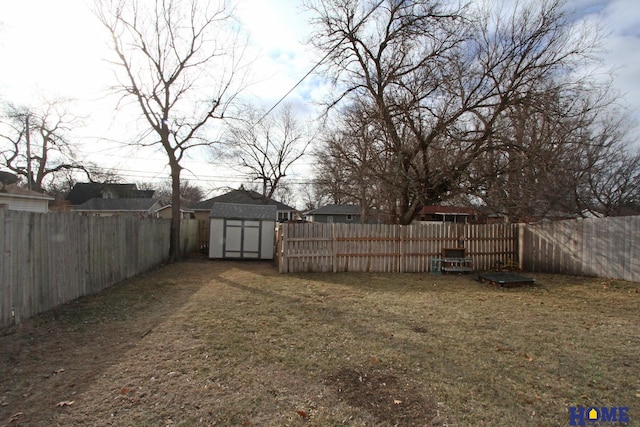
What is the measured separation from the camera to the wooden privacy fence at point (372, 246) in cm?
1026

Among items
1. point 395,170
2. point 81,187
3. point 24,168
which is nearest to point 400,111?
point 395,170

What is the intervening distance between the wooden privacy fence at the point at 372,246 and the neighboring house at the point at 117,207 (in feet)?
85.4

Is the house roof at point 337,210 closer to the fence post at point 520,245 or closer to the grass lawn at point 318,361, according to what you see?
the fence post at point 520,245

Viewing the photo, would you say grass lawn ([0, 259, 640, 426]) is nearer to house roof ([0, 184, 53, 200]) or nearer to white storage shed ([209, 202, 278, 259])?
white storage shed ([209, 202, 278, 259])

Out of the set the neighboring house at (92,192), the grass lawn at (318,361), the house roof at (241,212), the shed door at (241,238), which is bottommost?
the grass lawn at (318,361)

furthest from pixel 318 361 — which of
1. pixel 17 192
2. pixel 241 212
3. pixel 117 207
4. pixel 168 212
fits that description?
pixel 168 212

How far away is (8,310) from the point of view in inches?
173

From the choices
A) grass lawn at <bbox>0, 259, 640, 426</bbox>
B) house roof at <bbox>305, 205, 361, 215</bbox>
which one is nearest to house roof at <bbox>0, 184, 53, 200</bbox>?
grass lawn at <bbox>0, 259, 640, 426</bbox>

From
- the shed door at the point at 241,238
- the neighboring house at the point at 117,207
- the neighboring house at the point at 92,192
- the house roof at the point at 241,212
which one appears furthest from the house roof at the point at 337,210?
the shed door at the point at 241,238

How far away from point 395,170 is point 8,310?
9.79 m

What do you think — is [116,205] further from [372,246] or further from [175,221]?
[372,246]

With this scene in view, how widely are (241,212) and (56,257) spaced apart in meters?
9.96

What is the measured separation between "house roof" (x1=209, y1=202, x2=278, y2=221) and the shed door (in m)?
0.26

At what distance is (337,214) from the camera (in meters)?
39.2
